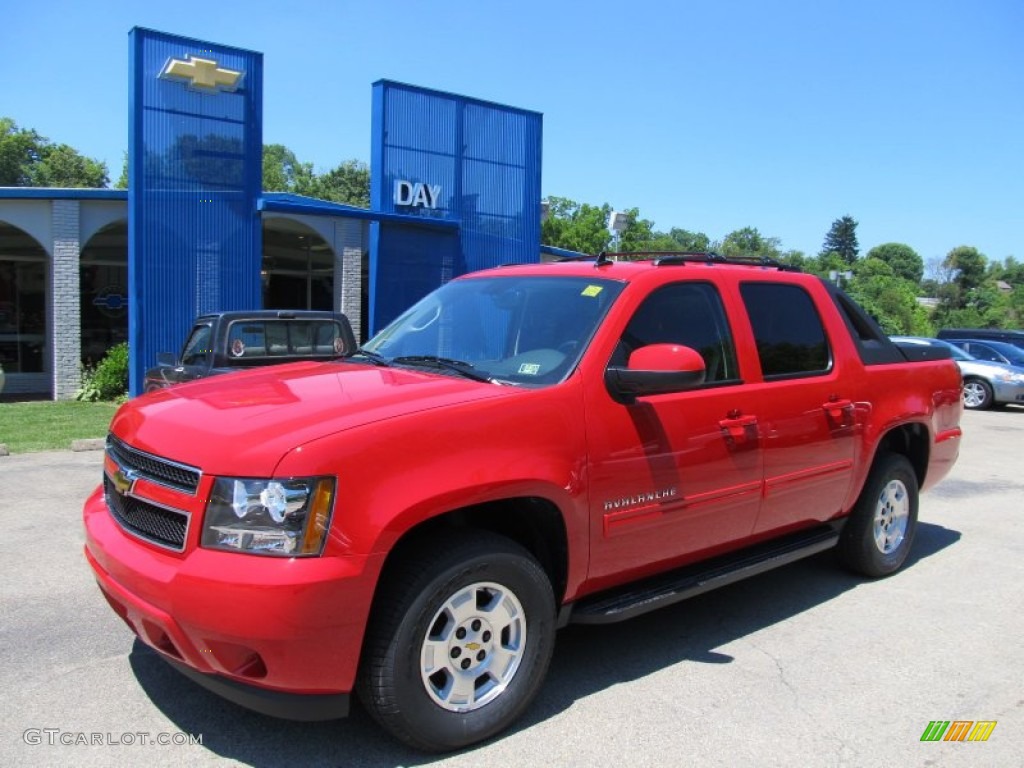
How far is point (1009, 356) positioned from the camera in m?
19.2

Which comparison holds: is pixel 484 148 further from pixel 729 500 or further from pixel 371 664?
pixel 371 664

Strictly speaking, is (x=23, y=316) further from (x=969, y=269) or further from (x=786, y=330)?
(x=969, y=269)

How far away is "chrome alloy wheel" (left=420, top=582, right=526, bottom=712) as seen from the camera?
304 cm

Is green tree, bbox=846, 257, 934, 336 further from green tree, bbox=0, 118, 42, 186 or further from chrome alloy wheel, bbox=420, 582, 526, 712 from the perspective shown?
green tree, bbox=0, 118, 42, 186

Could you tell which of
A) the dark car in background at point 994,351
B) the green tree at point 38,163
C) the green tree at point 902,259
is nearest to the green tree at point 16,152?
the green tree at point 38,163

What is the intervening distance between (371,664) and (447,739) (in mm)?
465

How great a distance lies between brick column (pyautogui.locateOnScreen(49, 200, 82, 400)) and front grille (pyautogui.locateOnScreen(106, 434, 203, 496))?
44.6 ft

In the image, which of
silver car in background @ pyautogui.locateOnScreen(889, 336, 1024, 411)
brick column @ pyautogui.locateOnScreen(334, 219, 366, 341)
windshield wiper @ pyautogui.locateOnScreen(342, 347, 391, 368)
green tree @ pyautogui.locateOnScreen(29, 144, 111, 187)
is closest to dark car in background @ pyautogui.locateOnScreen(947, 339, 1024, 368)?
silver car in background @ pyautogui.locateOnScreen(889, 336, 1024, 411)

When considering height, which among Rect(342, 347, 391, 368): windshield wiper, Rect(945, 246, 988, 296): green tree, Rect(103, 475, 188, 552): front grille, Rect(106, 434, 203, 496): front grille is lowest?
Rect(103, 475, 188, 552): front grille

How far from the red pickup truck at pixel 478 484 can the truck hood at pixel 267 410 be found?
0.01 m

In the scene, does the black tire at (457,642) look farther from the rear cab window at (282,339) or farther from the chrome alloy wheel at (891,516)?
the rear cab window at (282,339)

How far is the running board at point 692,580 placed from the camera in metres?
3.59

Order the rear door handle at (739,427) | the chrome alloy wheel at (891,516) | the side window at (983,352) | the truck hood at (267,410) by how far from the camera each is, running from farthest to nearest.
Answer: the side window at (983,352)
the chrome alloy wheel at (891,516)
the rear door handle at (739,427)
the truck hood at (267,410)

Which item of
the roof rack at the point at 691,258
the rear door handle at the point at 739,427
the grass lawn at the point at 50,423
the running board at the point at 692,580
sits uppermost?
the roof rack at the point at 691,258
